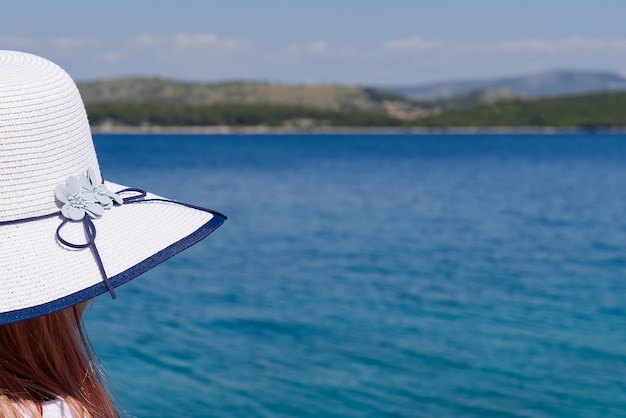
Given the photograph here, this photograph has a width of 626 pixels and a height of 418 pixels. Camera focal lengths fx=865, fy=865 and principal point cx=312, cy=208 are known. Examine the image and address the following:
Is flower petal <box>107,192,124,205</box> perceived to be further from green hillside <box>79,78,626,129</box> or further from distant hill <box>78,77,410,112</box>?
distant hill <box>78,77,410,112</box>

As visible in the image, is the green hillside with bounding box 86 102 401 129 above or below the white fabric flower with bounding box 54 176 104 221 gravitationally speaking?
above

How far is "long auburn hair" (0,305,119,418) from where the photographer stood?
133 cm

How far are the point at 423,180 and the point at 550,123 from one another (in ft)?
328

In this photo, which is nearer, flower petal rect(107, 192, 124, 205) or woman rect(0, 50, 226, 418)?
woman rect(0, 50, 226, 418)

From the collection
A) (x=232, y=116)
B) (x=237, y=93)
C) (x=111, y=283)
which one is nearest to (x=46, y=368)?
(x=111, y=283)

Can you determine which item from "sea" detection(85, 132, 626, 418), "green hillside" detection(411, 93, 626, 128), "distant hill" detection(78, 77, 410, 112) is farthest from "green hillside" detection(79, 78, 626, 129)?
"sea" detection(85, 132, 626, 418)

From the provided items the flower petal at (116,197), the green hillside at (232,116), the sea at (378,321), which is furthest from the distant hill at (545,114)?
the flower petal at (116,197)

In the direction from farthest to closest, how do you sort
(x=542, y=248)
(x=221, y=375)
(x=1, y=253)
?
(x=542, y=248) → (x=221, y=375) → (x=1, y=253)

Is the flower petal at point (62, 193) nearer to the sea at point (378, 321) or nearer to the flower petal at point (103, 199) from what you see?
the flower petal at point (103, 199)

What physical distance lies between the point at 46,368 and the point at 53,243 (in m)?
0.22

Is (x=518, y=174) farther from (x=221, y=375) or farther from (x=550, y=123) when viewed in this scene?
(x=550, y=123)

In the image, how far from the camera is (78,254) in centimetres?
147

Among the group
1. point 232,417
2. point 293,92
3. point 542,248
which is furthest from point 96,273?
point 293,92

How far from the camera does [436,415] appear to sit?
7043 mm
